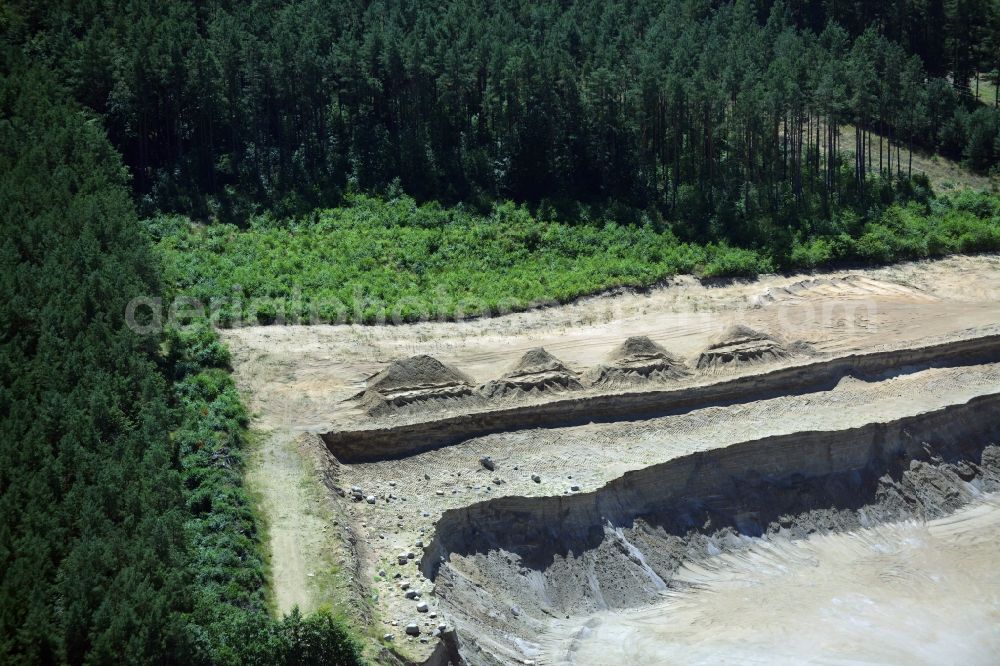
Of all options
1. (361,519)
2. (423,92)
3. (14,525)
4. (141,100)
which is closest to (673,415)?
(361,519)

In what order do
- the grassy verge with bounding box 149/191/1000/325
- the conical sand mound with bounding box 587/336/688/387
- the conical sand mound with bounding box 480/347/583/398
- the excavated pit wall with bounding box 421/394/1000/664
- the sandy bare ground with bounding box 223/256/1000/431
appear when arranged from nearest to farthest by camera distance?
the excavated pit wall with bounding box 421/394/1000/664, the conical sand mound with bounding box 480/347/583/398, the sandy bare ground with bounding box 223/256/1000/431, the conical sand mound with bounding box 587/336/688/387, the grassy verge with bounding box 149/191/1000/325

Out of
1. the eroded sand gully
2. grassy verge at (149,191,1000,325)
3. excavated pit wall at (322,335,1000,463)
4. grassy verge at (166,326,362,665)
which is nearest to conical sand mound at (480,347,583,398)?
the eroded sand gully

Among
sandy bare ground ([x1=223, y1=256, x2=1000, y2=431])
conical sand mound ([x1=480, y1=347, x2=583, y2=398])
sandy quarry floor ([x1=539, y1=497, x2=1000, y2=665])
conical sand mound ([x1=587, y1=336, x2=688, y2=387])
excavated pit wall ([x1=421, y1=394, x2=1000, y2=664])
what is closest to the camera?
excavated pit wall ([x1=421, y1=394, x2=1000, y2=664])

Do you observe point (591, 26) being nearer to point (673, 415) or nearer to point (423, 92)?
point (423, 92)

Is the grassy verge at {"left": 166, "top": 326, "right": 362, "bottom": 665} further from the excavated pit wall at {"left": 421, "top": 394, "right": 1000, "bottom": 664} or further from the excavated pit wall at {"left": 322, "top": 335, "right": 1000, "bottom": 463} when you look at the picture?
the excavated pit wall at {"left": 421, "top": 394, "right": 1000, "bottom": 664}

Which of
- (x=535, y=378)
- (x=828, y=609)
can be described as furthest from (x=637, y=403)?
(x=828, y=609)

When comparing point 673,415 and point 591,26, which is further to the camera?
point 591,26
